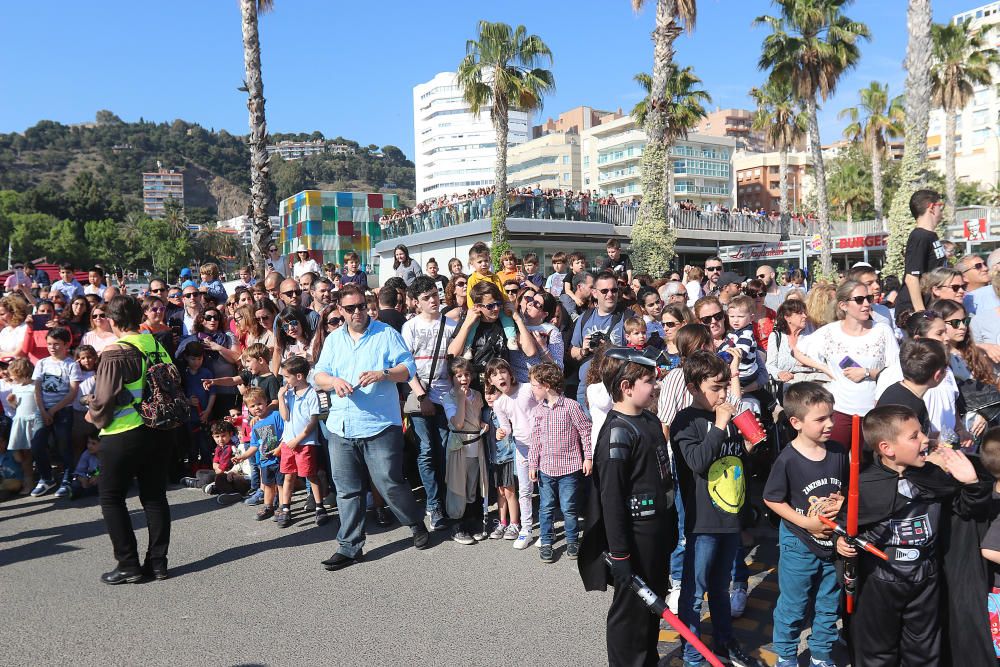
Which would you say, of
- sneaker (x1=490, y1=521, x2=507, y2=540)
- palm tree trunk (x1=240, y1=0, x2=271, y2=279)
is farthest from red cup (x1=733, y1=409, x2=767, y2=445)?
palm tree trunk (x1=240, y1=0, x2=271, y2=279)

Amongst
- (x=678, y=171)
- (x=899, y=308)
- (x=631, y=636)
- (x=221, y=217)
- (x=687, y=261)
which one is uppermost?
(x=221, y=217)

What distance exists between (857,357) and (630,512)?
234 cm

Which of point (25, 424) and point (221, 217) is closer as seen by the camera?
point (25, 424)

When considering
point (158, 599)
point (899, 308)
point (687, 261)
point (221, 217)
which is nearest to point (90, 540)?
point (158, 599)

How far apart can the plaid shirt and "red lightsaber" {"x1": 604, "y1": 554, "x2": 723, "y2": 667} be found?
6.07 feet

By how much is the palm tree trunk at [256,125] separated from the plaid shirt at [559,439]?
28.8 ft

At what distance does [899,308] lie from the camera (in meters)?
6.12

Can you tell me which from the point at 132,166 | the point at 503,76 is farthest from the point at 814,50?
the point at 132,166

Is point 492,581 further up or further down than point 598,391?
further down

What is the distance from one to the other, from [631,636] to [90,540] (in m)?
4.74

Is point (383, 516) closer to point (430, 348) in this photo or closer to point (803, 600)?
point (430, 348)

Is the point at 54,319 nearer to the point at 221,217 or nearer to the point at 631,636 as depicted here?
the point at 631,636

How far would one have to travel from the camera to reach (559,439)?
487 cm

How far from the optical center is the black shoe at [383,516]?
5.80 meters
